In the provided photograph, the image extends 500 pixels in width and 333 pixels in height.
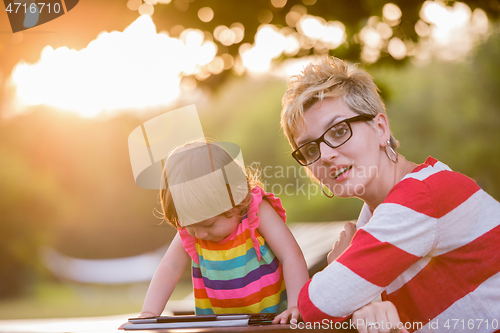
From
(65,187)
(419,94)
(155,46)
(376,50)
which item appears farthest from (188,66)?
(65,187)

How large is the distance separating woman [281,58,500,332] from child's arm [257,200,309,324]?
359mm

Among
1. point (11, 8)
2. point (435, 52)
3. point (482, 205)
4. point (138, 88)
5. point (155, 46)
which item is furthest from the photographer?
point (435, 52)

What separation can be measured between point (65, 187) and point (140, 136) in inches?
271

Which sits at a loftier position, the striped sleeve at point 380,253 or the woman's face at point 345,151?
the woman's face at point 345,151

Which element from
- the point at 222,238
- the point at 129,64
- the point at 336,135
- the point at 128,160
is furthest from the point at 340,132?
the point at 128,160

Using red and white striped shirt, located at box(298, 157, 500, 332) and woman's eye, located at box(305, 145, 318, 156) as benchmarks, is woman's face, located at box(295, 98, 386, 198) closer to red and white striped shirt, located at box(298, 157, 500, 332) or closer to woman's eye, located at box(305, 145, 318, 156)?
woman's eye, located at box(305, 145, 318, 156)

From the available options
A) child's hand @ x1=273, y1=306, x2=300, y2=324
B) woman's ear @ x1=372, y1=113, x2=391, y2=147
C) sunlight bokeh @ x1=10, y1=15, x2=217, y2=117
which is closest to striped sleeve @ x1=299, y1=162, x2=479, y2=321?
child's hand @ x1=273, y1=306, x2=300, y2=324

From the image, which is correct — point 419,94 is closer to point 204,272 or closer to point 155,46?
point 155,46

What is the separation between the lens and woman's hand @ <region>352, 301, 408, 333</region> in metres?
0.86

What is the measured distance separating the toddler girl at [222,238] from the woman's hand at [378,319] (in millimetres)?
610

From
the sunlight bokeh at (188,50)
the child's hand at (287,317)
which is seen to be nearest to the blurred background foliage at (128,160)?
the sunlight bokeh at (188,50)

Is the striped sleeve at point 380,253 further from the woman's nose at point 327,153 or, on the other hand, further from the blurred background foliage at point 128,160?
the blurred background foliage at point 128,160

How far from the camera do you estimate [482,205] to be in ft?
3.51

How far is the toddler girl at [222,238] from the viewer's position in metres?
1.57
